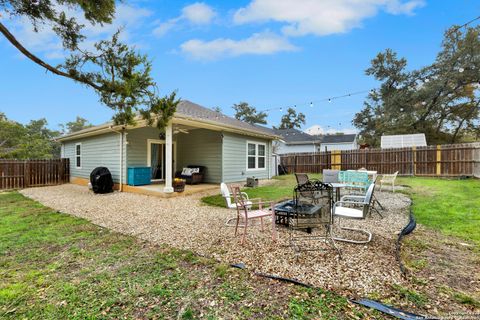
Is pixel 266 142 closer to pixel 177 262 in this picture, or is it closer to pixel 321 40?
pixel 321 40

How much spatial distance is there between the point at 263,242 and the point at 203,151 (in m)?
7.77

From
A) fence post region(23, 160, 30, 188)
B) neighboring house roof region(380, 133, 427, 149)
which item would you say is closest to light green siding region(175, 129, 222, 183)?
fence post region(23, 160, 30, 188)

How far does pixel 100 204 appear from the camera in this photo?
290 inches

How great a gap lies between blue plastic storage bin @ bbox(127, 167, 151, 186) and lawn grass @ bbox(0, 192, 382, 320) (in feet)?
19.3

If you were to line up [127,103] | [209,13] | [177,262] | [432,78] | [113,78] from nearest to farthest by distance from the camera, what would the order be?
1. [177,262]
2. [113,78]
3. [127,103]
4. [209,13]
5. [432,78]

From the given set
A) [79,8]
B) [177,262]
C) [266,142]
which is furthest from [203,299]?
[266,142]

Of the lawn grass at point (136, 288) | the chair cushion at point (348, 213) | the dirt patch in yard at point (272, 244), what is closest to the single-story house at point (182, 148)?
the dirt patch in yard at point (272, 244)

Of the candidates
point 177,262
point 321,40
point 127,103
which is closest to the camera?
point 177,262

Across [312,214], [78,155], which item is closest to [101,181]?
[78,155]

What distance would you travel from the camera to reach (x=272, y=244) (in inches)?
146

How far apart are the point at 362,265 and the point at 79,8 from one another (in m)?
6.32

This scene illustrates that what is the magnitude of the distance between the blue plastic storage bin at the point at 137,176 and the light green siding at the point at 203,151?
2.23 metres

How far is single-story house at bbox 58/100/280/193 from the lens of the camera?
9.96 m

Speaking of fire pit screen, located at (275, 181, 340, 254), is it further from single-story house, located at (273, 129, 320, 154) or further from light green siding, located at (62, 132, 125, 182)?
single-story house, located at (273, 129, 320, 154)
